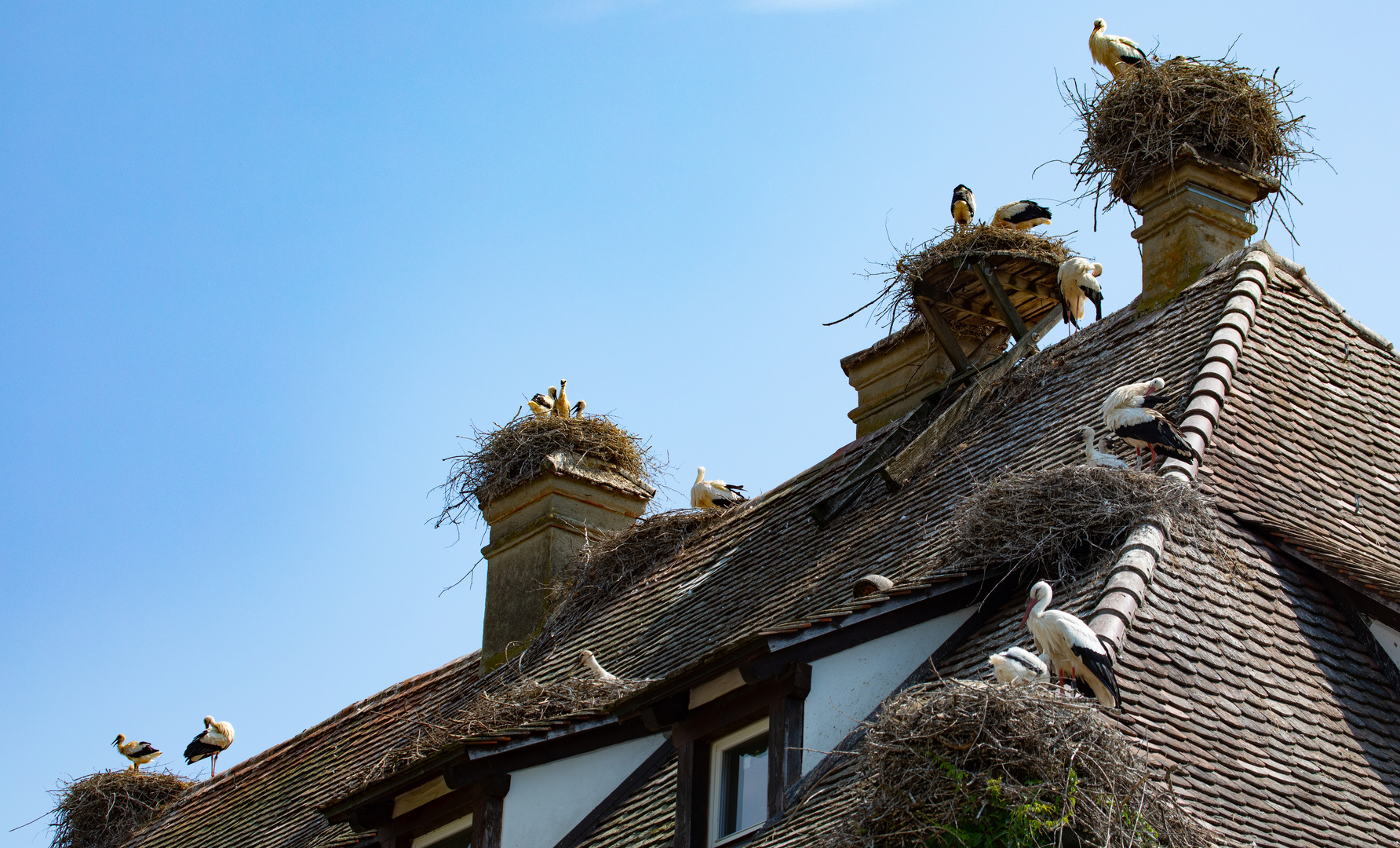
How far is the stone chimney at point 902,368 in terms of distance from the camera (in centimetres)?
1409

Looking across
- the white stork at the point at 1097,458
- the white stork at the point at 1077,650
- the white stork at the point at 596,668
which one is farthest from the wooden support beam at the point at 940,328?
the white stork at the point at 1077,650

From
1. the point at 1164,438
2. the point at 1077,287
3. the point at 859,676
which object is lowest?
the point at 859,676

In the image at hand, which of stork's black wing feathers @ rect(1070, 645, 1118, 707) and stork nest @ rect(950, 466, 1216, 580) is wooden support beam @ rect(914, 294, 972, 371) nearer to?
stork nest @ rect(950, 466, 1216, 580)

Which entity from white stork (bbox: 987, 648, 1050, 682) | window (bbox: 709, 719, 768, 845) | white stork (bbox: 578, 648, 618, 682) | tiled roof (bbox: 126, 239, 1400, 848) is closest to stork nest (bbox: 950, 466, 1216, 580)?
tiled roof (bbox: 126, 239, 1400, 848)

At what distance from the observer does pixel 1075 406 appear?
10.4m

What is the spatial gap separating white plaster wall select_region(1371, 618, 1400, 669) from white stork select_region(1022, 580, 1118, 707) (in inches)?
76.8

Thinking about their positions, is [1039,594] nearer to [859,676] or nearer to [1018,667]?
[1018,667]

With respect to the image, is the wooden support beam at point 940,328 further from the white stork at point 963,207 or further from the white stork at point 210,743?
the white stork at point 210,743

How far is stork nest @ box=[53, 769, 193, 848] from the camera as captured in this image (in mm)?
18062

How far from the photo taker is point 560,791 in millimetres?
9883

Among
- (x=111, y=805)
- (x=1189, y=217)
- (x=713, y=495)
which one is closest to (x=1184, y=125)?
(x=1189, y=217)

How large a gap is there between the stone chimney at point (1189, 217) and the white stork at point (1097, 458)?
10.3ft

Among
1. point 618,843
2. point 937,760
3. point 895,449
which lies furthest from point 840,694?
point 895,449

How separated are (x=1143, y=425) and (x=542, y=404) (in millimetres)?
10751
